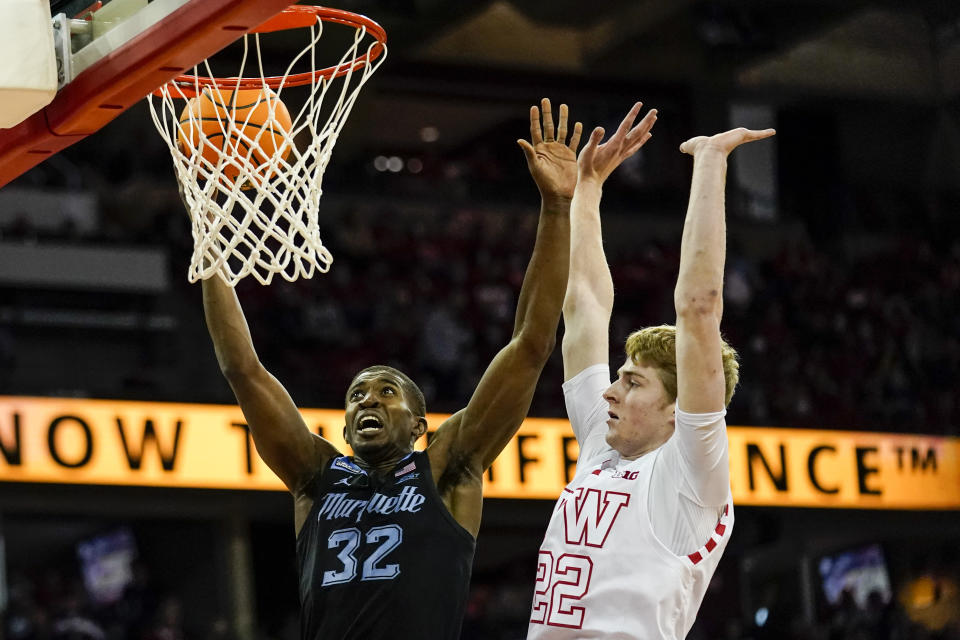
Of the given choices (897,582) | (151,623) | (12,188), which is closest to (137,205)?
(12,188)

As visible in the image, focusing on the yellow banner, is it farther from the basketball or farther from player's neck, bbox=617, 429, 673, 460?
player's neck, bbox=617, 429, 673, 460

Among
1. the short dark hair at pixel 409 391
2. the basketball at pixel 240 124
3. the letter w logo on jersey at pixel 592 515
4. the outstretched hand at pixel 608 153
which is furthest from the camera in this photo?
the basketball at pixel 240 124

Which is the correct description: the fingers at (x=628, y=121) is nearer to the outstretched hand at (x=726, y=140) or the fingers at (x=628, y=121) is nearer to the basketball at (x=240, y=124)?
the outstretched hand at (x=726, y=140)

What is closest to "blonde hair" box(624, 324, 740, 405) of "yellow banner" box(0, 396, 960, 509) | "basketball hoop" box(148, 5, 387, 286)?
"basketball hoop" box(148, 5, 387, 286)

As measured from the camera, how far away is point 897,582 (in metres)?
18.3

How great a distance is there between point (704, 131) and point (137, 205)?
7876 mm

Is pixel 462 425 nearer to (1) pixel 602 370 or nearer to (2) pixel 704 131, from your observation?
(1) pixel 602 370

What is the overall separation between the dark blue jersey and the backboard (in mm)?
1168

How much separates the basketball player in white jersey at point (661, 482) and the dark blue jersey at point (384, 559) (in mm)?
321

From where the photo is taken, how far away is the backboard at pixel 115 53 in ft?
12.2

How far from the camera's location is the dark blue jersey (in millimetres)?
3994

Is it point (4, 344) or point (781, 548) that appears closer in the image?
point (4, 344)

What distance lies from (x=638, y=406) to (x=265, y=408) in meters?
1.09

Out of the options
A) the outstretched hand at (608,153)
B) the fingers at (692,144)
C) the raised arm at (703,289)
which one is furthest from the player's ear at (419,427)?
the fingers at (692,144)
